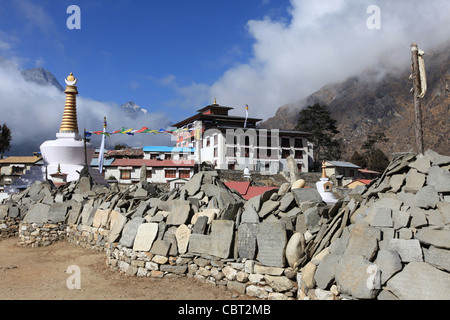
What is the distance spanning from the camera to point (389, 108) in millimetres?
112500

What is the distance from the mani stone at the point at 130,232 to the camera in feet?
33.5

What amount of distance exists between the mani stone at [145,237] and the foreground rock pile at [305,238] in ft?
0.10

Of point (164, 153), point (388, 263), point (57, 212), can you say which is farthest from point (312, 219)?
point (164, 153)

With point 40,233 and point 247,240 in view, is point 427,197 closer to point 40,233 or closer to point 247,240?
point 247,240

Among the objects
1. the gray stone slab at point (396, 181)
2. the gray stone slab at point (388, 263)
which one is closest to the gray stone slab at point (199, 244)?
the gray stone slab at point (388, 263)

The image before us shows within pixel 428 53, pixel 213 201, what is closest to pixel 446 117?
pixel 428 53

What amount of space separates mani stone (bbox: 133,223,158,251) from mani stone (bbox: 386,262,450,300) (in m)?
6.17

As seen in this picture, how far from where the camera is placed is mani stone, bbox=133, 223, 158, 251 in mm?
9766

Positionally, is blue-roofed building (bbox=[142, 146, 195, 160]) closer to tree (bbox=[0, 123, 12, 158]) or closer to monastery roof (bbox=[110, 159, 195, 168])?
monastery roof (bbox=[110, 159, 195, 168])

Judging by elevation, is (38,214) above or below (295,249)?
above

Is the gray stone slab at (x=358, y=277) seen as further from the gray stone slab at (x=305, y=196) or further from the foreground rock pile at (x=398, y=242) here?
the gray stone slab at (x=305, y=196)

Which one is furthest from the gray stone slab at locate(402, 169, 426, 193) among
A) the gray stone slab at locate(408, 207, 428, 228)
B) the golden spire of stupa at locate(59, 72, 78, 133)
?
the golden spire of stupa at locate(59, 72, 78, 133)

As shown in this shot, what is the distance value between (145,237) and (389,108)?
11785 cm
